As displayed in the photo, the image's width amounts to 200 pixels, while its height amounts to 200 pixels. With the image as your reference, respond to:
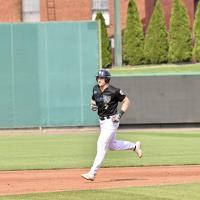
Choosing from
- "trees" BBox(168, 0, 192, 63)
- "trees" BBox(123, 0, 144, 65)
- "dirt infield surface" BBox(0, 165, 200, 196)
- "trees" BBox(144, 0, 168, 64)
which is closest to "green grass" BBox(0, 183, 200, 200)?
"dirt infield surface" BBox(0, 165, 200, 196)

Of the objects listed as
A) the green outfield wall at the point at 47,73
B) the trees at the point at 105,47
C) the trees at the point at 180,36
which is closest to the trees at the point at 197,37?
the trees at the point at 180,36

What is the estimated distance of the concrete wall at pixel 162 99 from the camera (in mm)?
28266

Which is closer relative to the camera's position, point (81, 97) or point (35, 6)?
point (81, 97)

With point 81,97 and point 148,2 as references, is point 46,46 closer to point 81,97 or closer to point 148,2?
point 81,97

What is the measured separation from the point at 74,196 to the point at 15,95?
60.1 ft

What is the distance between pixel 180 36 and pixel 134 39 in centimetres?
238

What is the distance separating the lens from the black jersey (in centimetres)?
1295

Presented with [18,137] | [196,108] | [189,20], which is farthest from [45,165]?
[189,20]

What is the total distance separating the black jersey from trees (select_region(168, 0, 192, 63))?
82.3 feet

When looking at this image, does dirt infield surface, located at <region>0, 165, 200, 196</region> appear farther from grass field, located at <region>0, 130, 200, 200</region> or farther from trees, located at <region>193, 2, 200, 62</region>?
trees, located at <region>193, 2, 200, 62</region>

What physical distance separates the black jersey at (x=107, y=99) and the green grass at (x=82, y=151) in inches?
148

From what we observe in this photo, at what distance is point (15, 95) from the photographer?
29203mm

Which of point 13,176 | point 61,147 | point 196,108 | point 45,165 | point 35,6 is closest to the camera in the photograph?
point 13,176

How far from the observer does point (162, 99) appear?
28.5 meters
